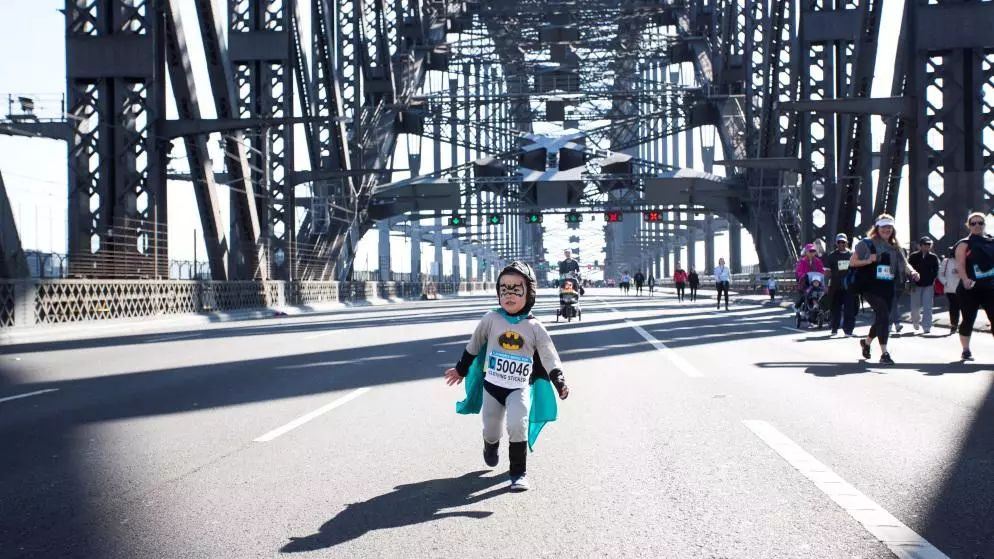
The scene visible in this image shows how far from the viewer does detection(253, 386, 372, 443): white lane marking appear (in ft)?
23.9

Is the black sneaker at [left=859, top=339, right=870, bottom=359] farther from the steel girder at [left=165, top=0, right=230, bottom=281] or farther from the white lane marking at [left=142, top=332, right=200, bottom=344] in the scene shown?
the steel girder at [left=165, top=0, right=230, bottom=281]

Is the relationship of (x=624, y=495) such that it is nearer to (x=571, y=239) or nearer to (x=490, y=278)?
(x=490, y=278)

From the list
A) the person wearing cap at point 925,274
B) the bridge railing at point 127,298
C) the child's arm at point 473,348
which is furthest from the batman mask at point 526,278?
the bridge railing at point 127,298

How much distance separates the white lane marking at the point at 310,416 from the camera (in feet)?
23.9

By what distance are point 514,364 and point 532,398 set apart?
266 millimetres

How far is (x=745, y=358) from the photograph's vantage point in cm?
1362

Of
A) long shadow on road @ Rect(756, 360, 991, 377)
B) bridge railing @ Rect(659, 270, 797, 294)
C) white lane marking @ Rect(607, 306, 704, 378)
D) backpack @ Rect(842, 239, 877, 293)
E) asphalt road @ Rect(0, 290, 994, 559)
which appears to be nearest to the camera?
asphalt road @ Rect(0, 290, 994, 559)

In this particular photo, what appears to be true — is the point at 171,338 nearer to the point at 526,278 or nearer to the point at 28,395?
the point at 28,395

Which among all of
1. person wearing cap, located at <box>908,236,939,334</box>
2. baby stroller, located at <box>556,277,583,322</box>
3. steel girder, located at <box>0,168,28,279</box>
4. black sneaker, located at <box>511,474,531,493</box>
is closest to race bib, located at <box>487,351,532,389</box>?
black sneaker, located at <box>511,474,531,493</box>

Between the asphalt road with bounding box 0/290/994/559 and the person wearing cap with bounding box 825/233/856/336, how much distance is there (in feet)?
14.4

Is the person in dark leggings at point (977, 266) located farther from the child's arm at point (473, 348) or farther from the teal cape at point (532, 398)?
the child's arm at point (473, 348)

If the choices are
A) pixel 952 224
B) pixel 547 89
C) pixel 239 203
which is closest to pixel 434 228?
pixel 547 89

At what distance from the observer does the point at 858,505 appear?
4.93 metres

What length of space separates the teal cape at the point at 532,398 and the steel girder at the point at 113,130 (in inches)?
821
